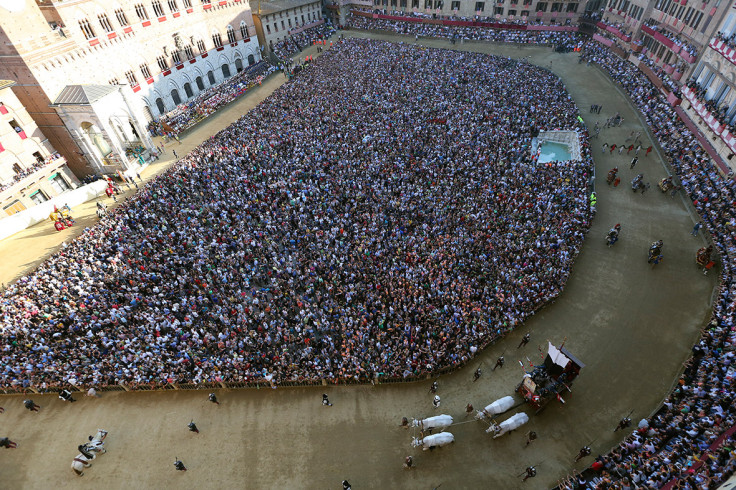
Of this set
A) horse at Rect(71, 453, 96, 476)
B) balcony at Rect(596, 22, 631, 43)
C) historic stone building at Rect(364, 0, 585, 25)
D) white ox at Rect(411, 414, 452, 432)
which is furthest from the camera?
historic stone building at Rect(364, 0, 585, 25)

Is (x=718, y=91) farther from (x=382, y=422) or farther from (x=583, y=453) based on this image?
(x=382, y=422)

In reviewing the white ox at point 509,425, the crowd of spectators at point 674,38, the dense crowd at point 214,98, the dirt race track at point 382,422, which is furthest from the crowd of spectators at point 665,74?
the dense crowd at point 214,98

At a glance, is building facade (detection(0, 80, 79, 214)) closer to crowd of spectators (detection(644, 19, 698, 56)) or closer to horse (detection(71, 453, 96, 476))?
horse (detection(71, 453, 96, 476))

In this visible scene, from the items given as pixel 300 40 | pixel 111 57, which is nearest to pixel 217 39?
pixel 300 40

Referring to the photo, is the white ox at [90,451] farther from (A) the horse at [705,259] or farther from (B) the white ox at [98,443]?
(A) the horse at [705,259]

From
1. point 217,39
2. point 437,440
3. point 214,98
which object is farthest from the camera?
point 217,39

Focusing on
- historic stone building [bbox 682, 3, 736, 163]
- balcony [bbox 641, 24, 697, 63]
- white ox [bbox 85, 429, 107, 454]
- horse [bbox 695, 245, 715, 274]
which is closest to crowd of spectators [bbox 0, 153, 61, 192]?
white ox [bbox 85, 429, 107, 454]

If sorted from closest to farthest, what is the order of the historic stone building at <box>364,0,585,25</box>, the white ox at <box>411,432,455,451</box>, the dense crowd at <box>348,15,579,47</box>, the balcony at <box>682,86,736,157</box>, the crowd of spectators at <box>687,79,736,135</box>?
1. the white ox at <box>411,432,455,451</box>
2. the balcony at <box>682,86,736,157</box>
3. the crowd of spectators at <box>687,79,736,135</box>
4. the dense crowd at <box>348,15,579,47</box>
5. the historic stone building at <box>364,0,585,25</box>
